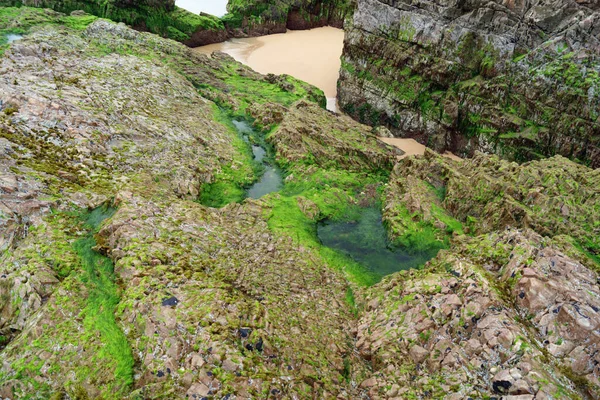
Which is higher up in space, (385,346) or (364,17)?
(364,17)

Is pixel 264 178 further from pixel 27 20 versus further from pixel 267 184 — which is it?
pixel 27 20

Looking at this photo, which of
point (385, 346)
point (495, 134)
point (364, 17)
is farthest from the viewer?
point (364, 17)

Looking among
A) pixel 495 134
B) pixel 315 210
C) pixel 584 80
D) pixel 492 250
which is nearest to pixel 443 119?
pixel 495 134

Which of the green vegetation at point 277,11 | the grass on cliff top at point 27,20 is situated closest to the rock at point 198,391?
the grass on cliff top at point 27,20

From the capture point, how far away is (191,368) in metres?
10.5

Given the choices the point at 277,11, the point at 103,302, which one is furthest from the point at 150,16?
the point at 103,302

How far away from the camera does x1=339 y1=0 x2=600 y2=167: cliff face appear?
2827cm

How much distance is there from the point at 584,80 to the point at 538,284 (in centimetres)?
2474

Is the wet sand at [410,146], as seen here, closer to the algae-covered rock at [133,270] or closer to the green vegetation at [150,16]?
the algae-covered rock at [133,270]

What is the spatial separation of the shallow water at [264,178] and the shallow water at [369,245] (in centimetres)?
487

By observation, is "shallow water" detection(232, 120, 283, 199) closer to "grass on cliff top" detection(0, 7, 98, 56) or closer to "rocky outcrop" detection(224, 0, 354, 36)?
"grass on cliff top" detection(0, 7, 98, 56)

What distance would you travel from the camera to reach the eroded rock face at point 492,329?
32.7ft

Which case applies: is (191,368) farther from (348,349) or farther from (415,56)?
(415,56)

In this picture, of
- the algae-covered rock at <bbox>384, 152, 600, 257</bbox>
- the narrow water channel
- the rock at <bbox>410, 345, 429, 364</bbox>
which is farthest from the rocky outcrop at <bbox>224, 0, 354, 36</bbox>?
the rock at <bbox>410, 345, 429, 364</bbox>
